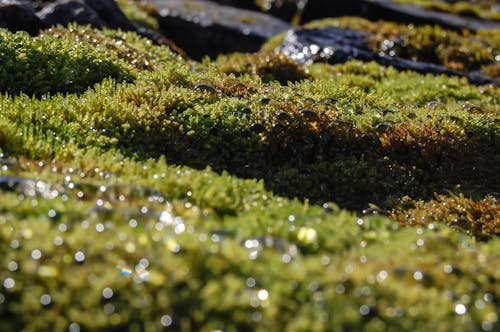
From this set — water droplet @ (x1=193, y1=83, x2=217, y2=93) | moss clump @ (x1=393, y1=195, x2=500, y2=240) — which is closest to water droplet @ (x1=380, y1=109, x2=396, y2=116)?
moss clump @ (x1=393, y1=195, x2=500, y2=240)

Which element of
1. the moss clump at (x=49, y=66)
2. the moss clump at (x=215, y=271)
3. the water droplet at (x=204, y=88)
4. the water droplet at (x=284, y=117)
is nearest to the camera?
the moss clump at (x=215, y=271)

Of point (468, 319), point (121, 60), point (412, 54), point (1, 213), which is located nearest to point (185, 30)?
point (412, 54)

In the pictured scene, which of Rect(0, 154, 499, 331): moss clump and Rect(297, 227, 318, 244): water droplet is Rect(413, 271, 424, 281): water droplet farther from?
Rect(297, 227, 318, 244): water droplet

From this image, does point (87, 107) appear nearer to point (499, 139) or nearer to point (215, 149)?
point (215, 149)

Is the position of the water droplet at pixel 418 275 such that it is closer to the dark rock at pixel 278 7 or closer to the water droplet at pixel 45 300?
the water droplet at pixel 45 300

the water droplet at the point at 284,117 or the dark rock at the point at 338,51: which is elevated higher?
the water droplet at the point at 284,117

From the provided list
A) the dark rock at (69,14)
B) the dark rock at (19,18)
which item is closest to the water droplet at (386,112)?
the dark rock at (69,14)
